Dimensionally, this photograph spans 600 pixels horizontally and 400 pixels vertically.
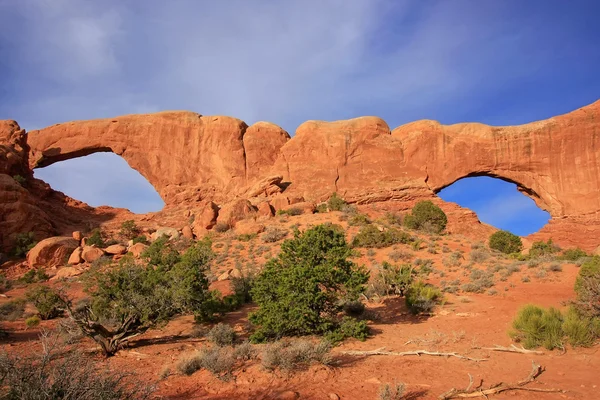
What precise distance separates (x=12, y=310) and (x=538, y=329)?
17267 mm

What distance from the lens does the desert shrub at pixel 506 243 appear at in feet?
82.7

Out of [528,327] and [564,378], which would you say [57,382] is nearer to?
[564,378]

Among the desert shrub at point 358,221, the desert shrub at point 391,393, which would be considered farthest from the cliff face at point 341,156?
the desert shrub at point 391,393

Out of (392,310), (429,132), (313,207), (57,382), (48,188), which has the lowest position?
(392,310)

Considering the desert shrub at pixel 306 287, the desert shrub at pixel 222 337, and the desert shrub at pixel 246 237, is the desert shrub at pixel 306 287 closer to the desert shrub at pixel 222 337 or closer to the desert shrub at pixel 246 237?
the desert shrub at pixel 222 337

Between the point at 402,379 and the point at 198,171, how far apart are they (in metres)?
37.1

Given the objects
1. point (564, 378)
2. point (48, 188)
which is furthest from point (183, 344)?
point (48, 188)

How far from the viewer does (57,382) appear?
11.1ft

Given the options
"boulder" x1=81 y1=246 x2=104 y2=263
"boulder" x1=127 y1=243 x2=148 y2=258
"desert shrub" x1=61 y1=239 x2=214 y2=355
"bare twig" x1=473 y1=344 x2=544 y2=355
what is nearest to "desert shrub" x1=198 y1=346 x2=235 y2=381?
"desert shrub" x1=61 y1=239 x2=214 y2=355

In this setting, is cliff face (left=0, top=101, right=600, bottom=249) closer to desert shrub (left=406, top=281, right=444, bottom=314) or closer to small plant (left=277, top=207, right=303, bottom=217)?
small plant (left=277, top=207, right=303, bottom=217)

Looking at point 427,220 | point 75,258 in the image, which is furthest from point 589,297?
point 75,258

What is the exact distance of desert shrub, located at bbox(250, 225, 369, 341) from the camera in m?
9.55

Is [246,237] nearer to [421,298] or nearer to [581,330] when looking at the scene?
[421,298]

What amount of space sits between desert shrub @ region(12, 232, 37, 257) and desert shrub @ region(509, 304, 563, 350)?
102ft
